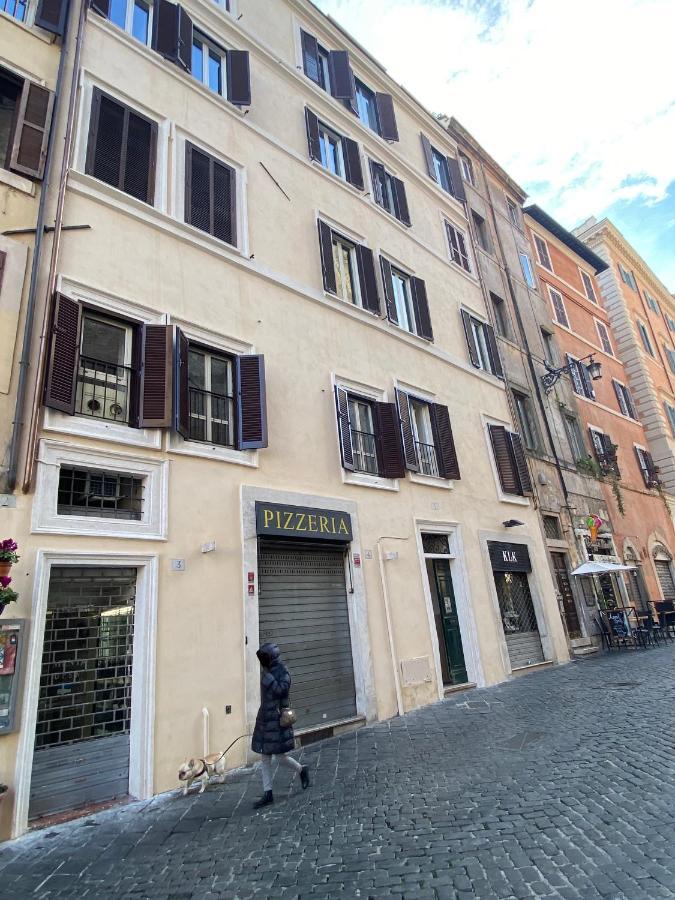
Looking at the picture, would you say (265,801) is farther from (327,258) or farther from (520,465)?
(520,465)

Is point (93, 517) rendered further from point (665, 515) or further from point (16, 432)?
point (665, 515)

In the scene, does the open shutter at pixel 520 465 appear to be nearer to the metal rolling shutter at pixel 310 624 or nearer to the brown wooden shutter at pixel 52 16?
the metal rolling shutter at pixel 310 624

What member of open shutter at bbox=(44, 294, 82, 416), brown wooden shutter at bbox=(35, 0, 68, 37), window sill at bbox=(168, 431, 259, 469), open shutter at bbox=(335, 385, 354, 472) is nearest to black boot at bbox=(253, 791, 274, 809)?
window sill at bbox=(168, 431, 259, 469)

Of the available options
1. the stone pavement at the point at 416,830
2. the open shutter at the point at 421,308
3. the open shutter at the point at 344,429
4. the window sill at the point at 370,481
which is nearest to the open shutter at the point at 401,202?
the open shutter at the point at 421,308

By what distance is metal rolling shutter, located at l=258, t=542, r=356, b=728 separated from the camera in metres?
7.30

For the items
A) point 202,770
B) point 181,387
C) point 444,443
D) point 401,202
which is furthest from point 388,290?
point 202,770

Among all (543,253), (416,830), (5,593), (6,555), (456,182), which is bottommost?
(416,830)

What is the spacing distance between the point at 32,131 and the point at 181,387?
386 cm

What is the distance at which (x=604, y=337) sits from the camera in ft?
75.7

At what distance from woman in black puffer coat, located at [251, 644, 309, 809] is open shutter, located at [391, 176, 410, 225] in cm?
1190

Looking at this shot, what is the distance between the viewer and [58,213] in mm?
6504

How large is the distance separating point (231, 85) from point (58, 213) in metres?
5.54

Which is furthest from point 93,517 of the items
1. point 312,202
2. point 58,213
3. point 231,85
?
point 231,85

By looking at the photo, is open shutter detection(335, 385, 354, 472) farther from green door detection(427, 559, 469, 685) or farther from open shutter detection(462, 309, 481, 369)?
open shutter detection(462, 309, 481, 369)
